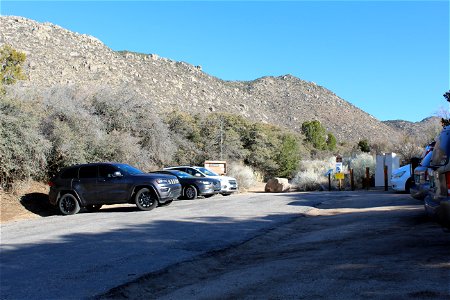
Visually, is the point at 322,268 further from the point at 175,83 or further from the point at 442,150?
the point at 175,83

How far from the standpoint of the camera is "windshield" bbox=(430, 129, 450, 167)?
260 inches

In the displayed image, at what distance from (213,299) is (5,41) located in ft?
160

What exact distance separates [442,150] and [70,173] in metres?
14.0

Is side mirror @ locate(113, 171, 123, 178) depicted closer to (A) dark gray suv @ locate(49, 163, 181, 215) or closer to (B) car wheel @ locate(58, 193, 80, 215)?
(A) dark gray suv @ locate(49, 163, 181, 215)

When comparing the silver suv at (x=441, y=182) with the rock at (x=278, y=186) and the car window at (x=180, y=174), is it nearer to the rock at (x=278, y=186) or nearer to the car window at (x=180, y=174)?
the car window at (x=180, y=174)

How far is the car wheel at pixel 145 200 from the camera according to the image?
54.5ft

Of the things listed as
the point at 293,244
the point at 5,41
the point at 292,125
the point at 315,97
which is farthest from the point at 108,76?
the point at 293,244

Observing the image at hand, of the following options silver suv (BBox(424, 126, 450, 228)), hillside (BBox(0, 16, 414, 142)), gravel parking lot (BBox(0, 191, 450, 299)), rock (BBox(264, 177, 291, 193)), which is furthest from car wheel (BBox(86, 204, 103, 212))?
silver suv (BBox(424, 126, 450, 228))

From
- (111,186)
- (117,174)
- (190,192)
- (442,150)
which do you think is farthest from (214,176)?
(442,150)

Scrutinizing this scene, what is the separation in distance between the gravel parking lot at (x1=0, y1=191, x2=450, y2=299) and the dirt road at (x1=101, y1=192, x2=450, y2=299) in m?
0.02

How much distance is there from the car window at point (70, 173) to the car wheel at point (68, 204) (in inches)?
27.2

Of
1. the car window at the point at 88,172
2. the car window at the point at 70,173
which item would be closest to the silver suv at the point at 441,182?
the car window at the point at 88,172

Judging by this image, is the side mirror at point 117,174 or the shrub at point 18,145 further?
the shrub at point 18,145

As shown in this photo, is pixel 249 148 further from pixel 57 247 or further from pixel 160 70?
pixel 57 247
